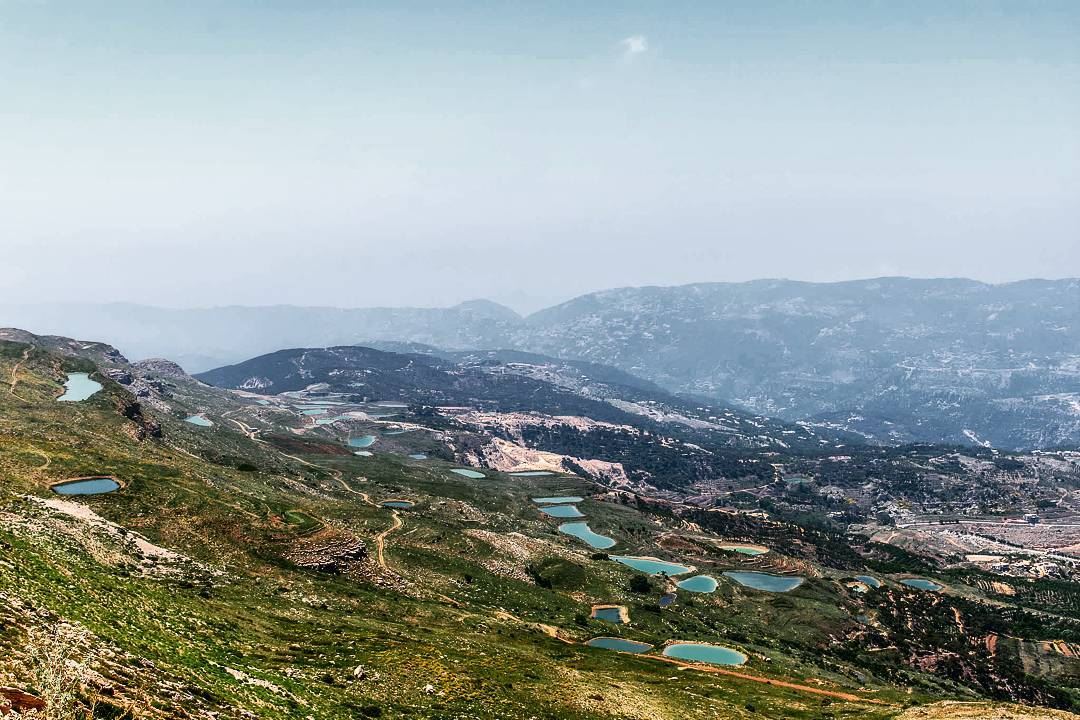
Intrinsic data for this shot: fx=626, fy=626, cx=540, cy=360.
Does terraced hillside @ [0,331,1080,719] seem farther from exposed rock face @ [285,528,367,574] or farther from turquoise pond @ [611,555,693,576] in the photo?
turquoise pond @ [611,555,693,576]

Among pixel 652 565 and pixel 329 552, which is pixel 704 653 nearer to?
pixel 329 552

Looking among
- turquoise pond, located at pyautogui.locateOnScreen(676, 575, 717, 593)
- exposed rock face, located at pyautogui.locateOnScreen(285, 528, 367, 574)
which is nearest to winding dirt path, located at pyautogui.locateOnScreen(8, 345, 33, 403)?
exposed rock face, located at pyautogui.locateOnScreen(285, 528, 367, 574)

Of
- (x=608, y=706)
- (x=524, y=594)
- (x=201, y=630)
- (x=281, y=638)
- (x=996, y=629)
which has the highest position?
(x=201, y=630)

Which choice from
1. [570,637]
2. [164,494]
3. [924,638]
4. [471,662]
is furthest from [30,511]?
[924,638]

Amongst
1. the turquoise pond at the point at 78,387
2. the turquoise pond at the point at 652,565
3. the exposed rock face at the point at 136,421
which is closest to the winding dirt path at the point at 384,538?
the exposed rock face at the point at 136,421

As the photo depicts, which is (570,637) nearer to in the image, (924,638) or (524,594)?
(524,594)

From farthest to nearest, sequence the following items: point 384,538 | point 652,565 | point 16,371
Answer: point 652,565
point 16,371
point 384,538

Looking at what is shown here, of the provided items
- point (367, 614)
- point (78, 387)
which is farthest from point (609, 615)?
point (78, 387)
